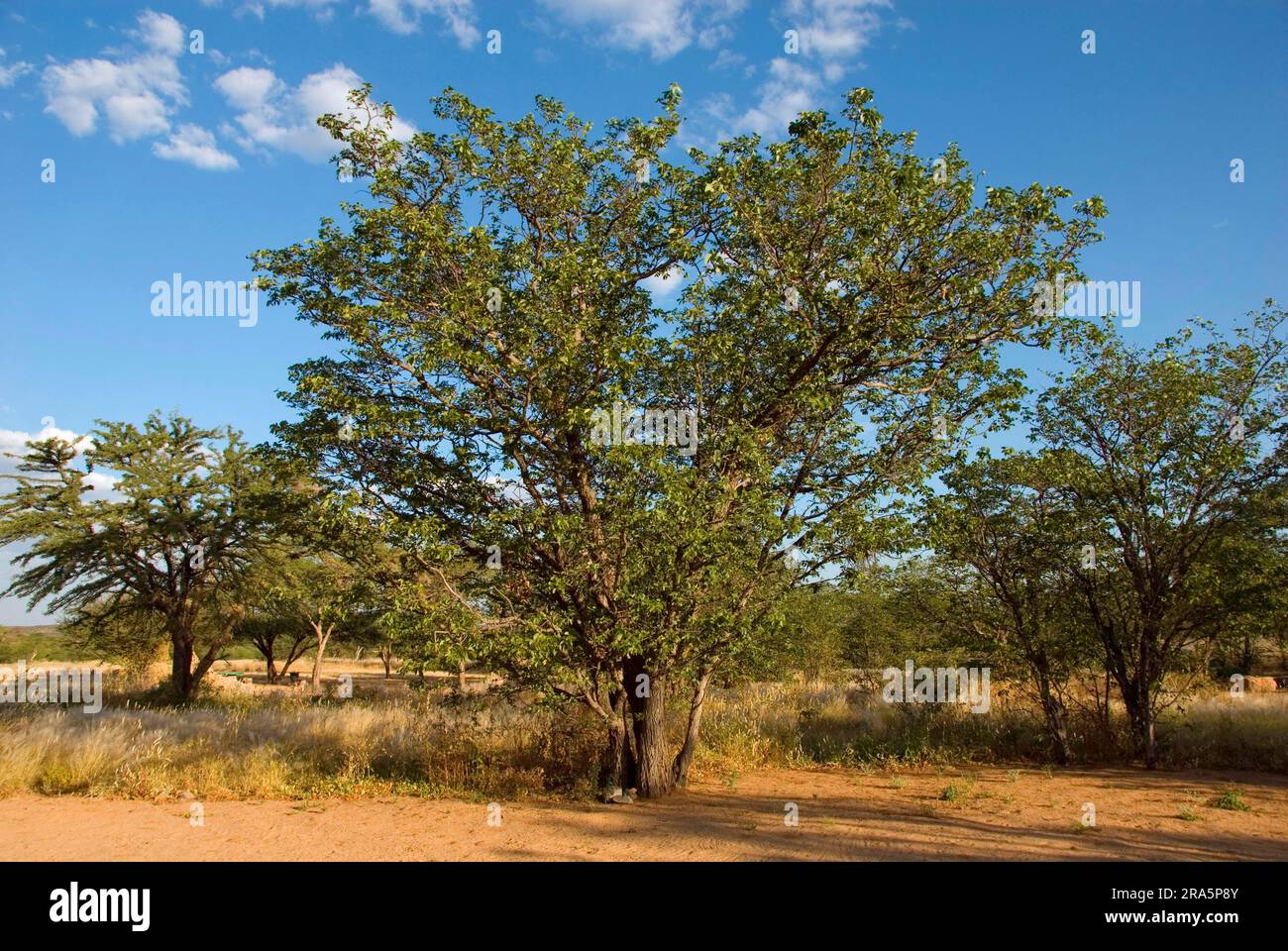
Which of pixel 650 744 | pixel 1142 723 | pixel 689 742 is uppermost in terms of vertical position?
pixel 650 744

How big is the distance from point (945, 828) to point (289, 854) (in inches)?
265

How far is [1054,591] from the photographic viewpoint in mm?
13859

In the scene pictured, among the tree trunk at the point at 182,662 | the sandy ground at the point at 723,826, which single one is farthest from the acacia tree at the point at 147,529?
the sandy ground at the point at 723,826

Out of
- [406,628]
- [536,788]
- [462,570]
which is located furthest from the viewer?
[536,788]

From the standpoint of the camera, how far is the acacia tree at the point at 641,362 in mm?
9266

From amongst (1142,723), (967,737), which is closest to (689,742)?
(967,737)

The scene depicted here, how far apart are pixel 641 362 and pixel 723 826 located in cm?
539

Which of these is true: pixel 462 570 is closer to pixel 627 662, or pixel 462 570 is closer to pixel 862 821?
pixel 627 662

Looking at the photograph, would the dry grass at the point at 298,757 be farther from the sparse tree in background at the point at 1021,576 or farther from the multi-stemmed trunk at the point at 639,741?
the sparse tree in background at the point at 1021,576

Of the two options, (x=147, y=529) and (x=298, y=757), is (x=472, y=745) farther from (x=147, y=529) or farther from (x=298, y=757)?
(x=147, y=529)

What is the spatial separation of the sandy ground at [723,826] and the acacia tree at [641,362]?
5.61 feet

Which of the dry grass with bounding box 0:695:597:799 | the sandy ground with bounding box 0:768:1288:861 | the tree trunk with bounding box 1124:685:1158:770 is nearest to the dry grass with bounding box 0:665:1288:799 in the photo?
the dry grass with bounding box 0:695:597:799

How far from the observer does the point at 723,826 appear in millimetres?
9227

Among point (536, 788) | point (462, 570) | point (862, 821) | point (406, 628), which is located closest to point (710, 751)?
point (536, 788)
